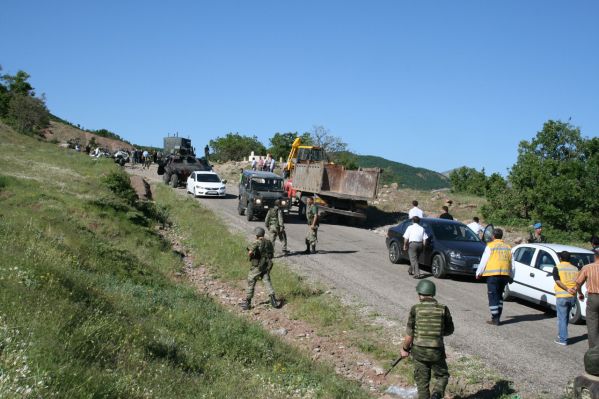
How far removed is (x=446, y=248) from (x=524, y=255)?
2141 millimetres

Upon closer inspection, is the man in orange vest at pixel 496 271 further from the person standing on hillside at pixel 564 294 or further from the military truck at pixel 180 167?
the military truck at pixel 180 167

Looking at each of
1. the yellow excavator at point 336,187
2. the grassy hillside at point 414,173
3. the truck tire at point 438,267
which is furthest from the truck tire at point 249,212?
the grassy hillside at point 414,173

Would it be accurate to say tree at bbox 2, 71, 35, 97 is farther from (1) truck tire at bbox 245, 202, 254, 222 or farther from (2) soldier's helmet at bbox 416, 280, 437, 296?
(2) soldier's helmet at bbox 416, 280, 437, 296

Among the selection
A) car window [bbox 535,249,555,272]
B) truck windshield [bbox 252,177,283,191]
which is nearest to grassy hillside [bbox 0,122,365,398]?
car window [bbox 535,249,555,272]

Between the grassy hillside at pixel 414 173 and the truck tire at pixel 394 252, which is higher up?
the grassy hillside at pixel 414 173

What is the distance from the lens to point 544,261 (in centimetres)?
1126

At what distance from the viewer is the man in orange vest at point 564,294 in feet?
29.2

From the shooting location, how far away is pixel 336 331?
10031 mm

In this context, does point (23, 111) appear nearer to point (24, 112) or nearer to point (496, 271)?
point (24, 112)

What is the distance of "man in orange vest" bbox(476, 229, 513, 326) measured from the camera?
32.1 feet

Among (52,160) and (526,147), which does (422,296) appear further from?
(52,160)

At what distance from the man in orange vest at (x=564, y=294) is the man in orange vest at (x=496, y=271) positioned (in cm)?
90

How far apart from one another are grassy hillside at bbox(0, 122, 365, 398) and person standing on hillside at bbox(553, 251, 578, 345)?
3982 mm

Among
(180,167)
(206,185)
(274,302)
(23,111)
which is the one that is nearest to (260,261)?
(274,302)
